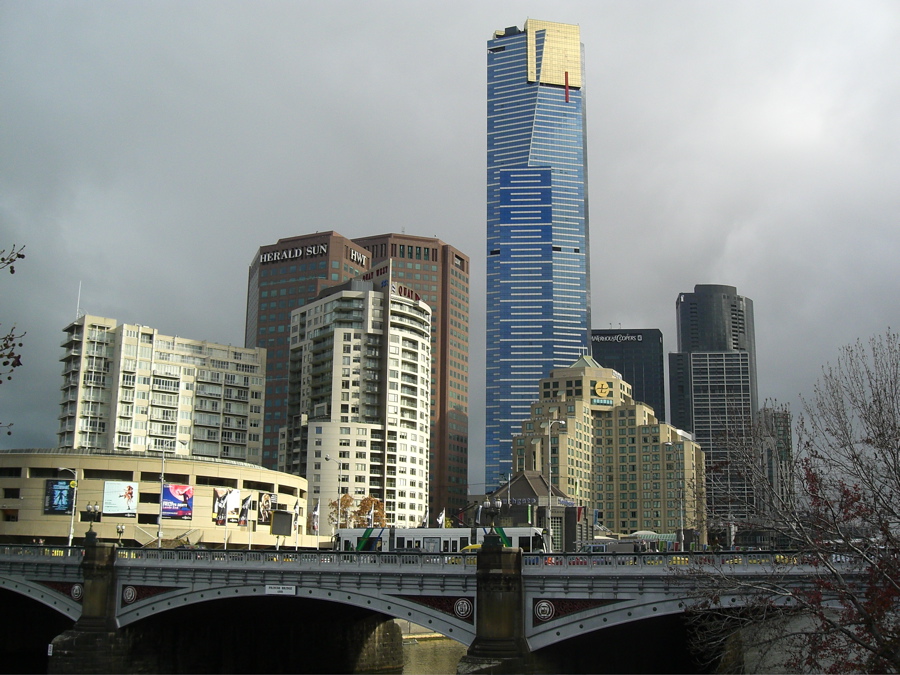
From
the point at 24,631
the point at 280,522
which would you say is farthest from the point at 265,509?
the point at 24,631

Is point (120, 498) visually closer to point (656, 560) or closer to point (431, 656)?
point (431, 656)

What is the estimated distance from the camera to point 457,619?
48.9 metres

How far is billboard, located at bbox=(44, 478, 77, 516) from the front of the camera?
102 metres

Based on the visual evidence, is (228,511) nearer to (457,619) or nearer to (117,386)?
(457,619)

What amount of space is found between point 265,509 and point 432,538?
45.3m

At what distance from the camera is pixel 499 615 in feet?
154

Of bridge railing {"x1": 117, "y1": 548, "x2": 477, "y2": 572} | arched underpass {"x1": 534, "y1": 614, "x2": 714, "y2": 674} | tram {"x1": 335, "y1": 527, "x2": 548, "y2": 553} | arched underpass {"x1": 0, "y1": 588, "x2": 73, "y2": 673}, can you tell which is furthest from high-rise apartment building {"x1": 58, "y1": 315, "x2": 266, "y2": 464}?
arched underpass {"x1": 534, "y1": 614, "x2": 714, "y2": 674}

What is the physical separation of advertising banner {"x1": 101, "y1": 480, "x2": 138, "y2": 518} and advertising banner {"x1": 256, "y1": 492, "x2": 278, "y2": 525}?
1641 cm

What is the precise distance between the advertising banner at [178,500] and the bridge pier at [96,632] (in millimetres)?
38723

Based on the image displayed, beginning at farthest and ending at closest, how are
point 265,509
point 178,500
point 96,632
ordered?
1. point 265,509
2. point 178,500
3. point 96,632

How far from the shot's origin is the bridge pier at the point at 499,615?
150ft

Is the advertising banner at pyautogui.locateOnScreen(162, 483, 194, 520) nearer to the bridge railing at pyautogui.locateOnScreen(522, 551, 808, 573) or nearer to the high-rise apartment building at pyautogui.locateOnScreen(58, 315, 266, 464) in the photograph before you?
the bridge railing at pyautogui.locateOnScreen(522, 551, 808, 573)

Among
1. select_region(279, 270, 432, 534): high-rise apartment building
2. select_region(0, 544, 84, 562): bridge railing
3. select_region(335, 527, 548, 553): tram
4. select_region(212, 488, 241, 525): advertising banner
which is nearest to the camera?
select_region(0, 544, 84, 562): bridge railing


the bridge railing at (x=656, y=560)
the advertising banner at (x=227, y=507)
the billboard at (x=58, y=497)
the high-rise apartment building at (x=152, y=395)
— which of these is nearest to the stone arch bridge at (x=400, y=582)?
the bridge railing at (x=656, y=560)
